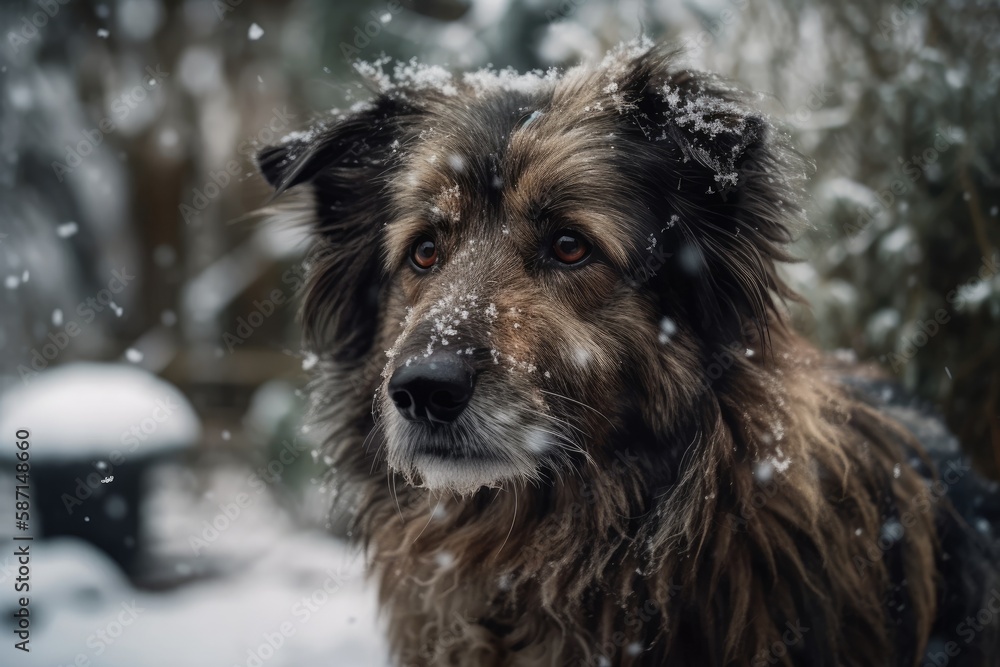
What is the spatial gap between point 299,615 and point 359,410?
2481 mm

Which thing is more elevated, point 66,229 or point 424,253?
point 424,253

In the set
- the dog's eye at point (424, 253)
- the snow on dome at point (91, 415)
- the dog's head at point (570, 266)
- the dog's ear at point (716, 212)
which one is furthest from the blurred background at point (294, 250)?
the dog's eye at point (424, 253)

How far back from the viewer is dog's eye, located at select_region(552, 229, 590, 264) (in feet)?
7.65

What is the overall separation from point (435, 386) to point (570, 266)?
0.58 metres

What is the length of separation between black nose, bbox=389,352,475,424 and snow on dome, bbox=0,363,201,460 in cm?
384

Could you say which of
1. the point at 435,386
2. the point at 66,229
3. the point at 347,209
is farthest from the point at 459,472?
the point at 66,229

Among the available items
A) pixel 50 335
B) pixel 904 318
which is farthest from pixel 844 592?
pixel 50 335

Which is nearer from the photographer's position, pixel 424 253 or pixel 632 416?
pixel 632 416

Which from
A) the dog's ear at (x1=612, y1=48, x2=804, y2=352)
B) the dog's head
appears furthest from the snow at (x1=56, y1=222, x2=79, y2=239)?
the dog's ear at (x1=612, y1=48, x2=804, y2=352)

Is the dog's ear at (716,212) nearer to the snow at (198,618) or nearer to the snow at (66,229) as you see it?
the snow at (198,618)

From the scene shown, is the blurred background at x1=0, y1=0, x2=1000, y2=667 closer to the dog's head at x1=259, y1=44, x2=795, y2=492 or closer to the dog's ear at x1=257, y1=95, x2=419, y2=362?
the dog's ear at x1=257, y1=95, x2=419, y2=362

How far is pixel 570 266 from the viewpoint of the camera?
2.33m

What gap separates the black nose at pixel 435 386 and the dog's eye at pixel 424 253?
0.58 metres

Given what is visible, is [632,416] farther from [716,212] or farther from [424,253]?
[424,253]
